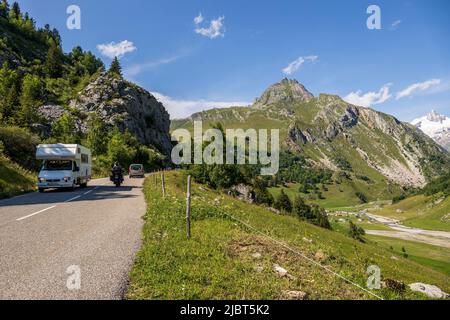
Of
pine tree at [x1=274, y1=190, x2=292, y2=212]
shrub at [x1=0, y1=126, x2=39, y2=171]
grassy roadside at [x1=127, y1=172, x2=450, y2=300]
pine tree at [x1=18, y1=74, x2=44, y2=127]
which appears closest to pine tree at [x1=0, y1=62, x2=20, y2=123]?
pine tree at [x1=18, y1=74, x2=44, y2=127]

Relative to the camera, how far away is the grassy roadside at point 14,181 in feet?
93.6

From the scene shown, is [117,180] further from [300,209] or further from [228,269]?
[300,209]

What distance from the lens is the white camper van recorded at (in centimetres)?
2934

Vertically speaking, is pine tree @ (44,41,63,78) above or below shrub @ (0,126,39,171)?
above

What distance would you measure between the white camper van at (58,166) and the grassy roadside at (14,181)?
2283 millimetres

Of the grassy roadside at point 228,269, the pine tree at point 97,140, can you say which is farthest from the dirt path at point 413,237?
the grassy roadside at point 228,269

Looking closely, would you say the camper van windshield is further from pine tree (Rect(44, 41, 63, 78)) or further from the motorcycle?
pine tree (Rect(44, 41, 63, 78))

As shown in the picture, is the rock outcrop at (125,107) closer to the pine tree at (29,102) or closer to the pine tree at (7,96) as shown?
the pine tree at (29,102)

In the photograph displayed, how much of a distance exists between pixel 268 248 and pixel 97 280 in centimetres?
553

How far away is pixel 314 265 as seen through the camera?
386 inches

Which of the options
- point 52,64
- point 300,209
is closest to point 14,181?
point 300,209

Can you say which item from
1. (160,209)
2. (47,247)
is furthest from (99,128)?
(47,247)

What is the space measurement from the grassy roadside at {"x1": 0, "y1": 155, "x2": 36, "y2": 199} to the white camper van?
2.28 m
